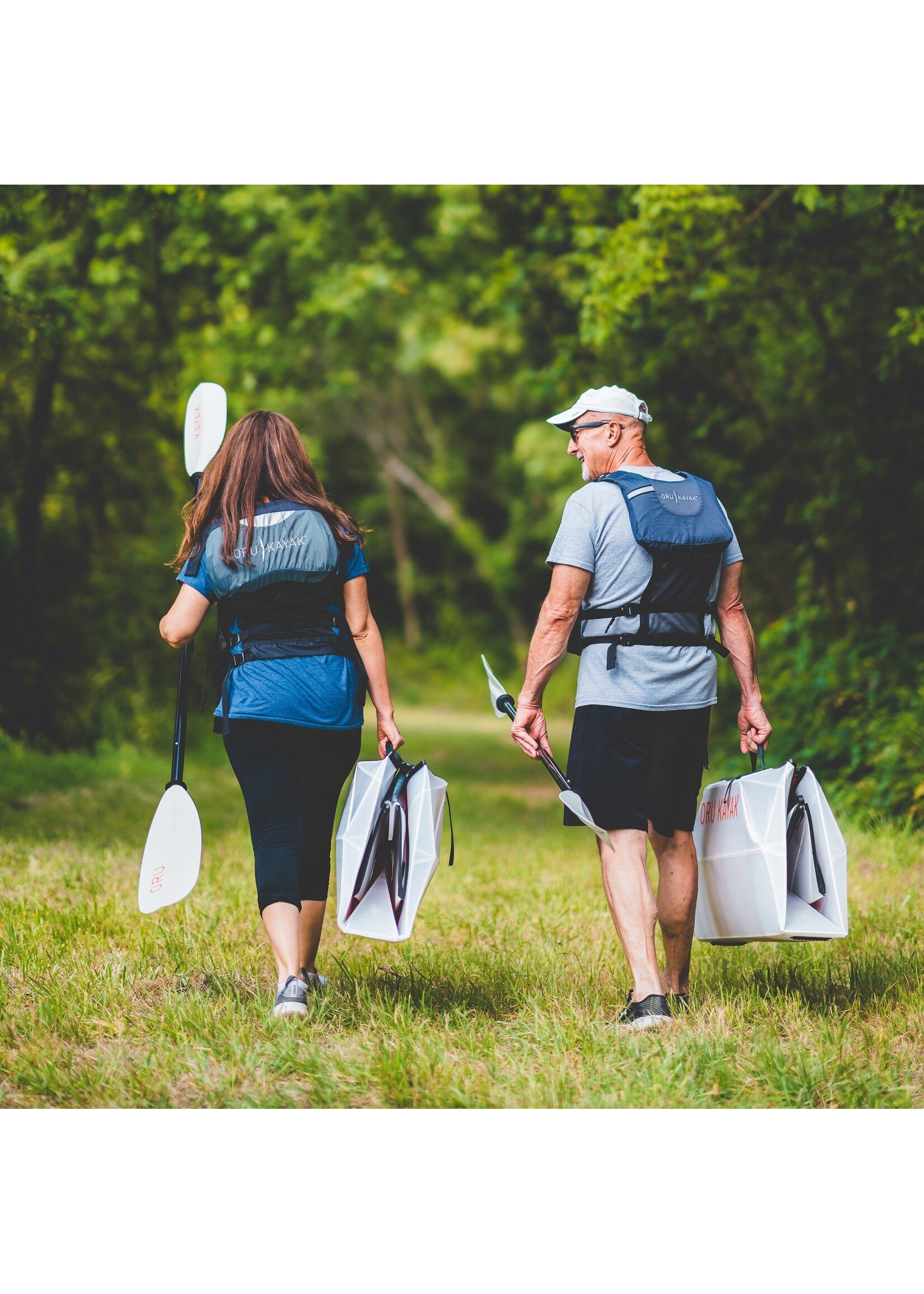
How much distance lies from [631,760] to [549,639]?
1.61 feet

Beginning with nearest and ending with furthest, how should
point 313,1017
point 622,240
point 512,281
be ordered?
point 313,1017
point 622,240
point 512,281

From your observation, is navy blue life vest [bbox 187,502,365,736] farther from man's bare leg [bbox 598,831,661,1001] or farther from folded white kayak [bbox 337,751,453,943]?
man's bare leg [bbox 598,831,661,1001]

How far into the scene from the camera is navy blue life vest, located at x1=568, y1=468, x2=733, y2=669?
13.4 feet

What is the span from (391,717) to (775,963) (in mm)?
1876

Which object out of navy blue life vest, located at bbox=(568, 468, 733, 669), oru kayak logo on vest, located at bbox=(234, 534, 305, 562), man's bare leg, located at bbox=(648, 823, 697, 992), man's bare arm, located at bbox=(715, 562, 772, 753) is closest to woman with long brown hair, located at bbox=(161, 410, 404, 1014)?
oru kayak logo on vest, located at bbox=(234, 534, 305, 562)

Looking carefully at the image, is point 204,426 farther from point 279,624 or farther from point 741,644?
point 741,644

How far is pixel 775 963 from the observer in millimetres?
4891

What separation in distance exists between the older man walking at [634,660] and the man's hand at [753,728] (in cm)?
25

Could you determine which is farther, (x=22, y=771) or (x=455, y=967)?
(x=22, y=771)

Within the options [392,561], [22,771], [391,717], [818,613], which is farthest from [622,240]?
[392,561]

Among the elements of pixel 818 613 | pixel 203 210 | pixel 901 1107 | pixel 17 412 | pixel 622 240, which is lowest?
pixel 901 1107

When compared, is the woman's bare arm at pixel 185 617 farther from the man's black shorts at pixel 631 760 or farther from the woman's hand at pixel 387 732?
the man's black shorts at pixel 631 760

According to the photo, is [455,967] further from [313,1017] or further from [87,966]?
[87,966]

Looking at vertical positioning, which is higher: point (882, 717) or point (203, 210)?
point (203, 210)
